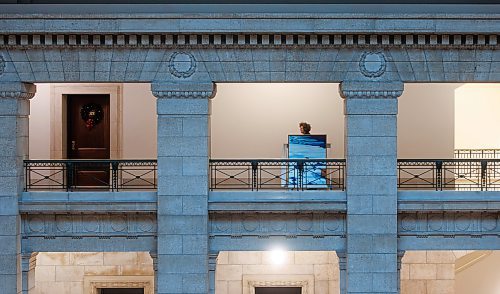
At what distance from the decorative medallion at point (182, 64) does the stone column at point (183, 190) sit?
0.78 feet

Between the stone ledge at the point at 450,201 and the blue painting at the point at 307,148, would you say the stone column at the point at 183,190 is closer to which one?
the blue painting at the point at 307,148

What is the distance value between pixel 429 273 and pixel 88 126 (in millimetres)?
8764

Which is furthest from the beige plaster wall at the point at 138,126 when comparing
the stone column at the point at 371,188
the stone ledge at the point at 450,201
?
the stone ledge at the point at 450,201

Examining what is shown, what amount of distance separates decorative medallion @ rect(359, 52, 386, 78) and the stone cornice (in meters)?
0.19

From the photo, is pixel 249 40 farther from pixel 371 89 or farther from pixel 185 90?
pixel 371 89

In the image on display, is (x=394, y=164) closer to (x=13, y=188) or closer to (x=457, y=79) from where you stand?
(x=457, y=79)

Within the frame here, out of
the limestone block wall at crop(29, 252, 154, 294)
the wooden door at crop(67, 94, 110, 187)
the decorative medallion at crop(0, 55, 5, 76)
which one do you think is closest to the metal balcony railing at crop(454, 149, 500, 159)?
the limestone block wall at crop(29, 252, 154, 294)

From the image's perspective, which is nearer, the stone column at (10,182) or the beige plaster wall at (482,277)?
the stone column at (10,182)

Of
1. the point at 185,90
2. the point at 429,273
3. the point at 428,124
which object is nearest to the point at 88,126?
the point at 185,90

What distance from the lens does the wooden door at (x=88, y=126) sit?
16.2m

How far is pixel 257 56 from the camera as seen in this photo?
12.3 metres

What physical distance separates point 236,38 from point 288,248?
3952 mm

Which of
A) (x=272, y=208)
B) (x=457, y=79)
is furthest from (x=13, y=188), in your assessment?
(x=457, y=79)

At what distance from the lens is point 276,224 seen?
1250 cm
